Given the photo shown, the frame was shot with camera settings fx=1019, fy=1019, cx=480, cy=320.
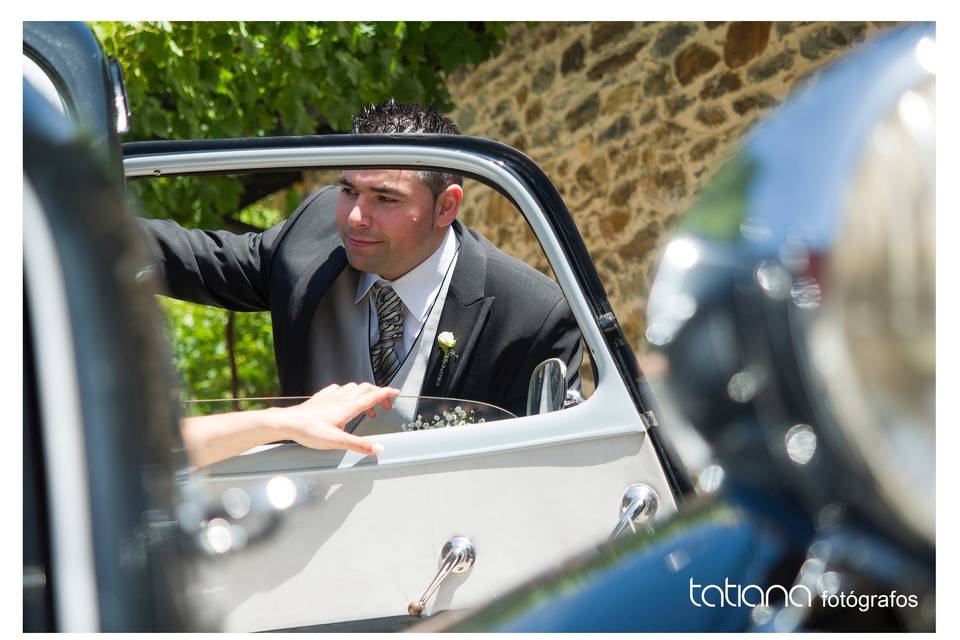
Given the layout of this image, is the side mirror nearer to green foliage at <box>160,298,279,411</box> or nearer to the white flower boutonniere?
the white flower boutonniere

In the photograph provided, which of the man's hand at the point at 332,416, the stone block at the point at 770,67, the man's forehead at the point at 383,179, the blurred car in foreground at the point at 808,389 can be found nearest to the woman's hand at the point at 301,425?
the man's hand at the point at 332,416

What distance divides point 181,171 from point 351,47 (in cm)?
309

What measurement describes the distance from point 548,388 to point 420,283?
2.00 feet

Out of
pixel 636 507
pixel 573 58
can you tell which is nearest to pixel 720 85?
pixel 573 58

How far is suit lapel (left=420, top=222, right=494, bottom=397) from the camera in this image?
7.27ft

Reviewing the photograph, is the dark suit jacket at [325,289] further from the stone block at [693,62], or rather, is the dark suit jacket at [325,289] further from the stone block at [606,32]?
the stone block at [606,32]

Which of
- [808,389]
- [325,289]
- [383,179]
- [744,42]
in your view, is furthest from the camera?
[744,42]

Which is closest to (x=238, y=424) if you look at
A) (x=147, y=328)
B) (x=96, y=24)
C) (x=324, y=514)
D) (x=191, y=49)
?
(x=324, y=514)

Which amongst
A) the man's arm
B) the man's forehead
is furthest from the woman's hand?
the man's arm

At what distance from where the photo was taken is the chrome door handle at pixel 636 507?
1.76 metres

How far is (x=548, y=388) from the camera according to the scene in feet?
6.35

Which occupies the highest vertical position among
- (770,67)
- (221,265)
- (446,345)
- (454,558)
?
(770,67)

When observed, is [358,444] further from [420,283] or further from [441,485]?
[420,283]

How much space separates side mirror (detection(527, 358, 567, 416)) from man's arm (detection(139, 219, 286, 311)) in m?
1.08
